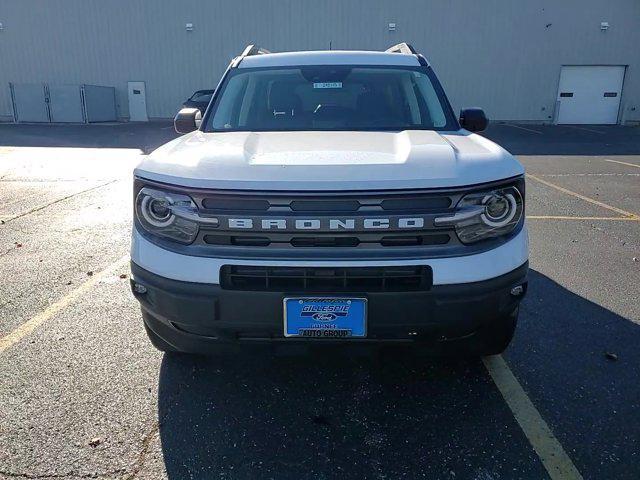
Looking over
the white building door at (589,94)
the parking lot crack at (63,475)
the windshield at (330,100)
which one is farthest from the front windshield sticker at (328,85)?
the white building door at (589,94)

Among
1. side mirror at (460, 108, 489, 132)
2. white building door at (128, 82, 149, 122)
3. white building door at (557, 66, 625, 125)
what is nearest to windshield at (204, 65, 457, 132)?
side mirror at (460, 108, 489, 132)

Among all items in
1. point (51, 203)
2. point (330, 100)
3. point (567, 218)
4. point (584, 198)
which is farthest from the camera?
point (584, 198)

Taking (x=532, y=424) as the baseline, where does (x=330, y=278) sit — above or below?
above

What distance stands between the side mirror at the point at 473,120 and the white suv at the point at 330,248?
49.6 inches

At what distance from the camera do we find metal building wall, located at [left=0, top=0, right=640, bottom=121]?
22.4 metres

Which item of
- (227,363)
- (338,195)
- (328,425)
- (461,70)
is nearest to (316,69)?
(338,195)

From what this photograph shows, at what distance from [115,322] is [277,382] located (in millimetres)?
1413

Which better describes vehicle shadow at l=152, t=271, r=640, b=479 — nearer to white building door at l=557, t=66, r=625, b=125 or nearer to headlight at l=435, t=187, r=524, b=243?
headlight at l=435, t=187, r=524, b=243

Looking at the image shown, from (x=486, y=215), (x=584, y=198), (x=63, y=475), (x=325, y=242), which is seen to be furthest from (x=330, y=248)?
(x=584, y=198)

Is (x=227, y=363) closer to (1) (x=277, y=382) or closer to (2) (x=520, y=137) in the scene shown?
(1) (x=277, y=382)

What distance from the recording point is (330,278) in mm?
2191

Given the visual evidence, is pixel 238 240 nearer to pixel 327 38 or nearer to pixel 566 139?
pixel 566 139

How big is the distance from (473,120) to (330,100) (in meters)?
1.05

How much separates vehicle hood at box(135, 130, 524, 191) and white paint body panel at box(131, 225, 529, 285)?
0.32 m
